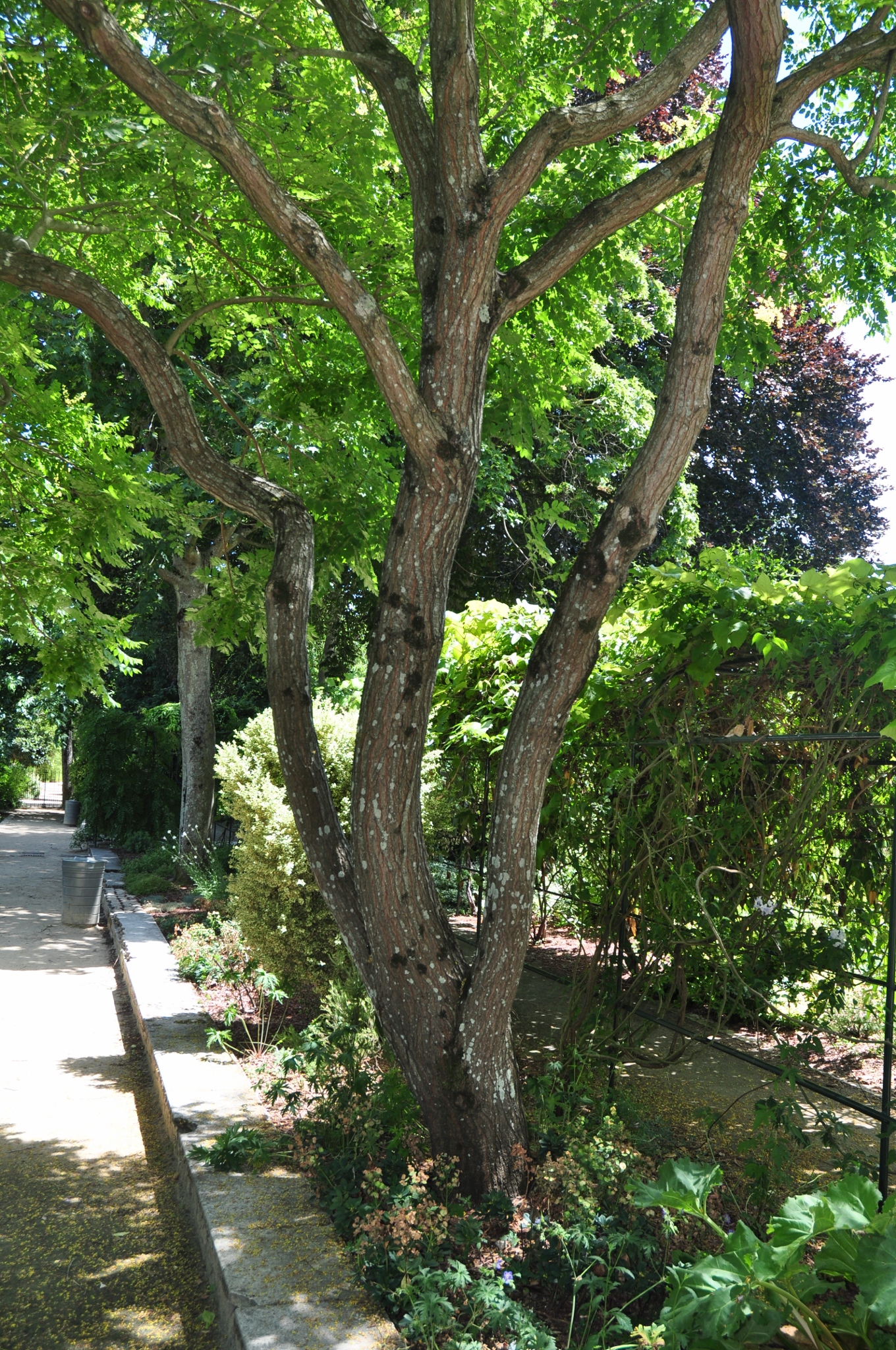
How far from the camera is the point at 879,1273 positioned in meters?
2.19

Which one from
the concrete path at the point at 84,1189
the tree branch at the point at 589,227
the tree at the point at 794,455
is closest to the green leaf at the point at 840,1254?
the concrete path at the point at 84,1189

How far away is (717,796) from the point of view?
510cm

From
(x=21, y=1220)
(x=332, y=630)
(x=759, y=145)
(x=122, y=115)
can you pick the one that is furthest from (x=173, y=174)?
(x=332, y=630)

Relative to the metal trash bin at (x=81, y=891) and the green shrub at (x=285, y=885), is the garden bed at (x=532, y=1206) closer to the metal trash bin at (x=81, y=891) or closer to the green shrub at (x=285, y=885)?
the green shrub at (x=285, y=885)

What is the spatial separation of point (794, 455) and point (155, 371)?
491 inches

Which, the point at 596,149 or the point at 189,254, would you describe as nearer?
the point at 596,149

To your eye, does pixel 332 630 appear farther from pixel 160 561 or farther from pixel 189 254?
pixel 189 254

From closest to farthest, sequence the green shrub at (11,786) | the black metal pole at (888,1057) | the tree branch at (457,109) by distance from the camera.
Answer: the black metal pole at (888,1057) < the tree branch at (457,109) < the green shrub at (11,786)

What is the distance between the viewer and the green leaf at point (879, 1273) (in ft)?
6.81

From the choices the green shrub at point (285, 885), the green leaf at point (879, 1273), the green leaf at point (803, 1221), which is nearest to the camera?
the green leaf at point (879, 1273)

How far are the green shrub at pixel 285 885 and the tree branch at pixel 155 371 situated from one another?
104 inches

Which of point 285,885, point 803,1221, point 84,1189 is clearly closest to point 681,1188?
point 803,1221

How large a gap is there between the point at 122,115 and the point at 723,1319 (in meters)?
6.02

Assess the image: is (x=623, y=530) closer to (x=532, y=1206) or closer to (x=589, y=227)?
(x=589, y=227)
